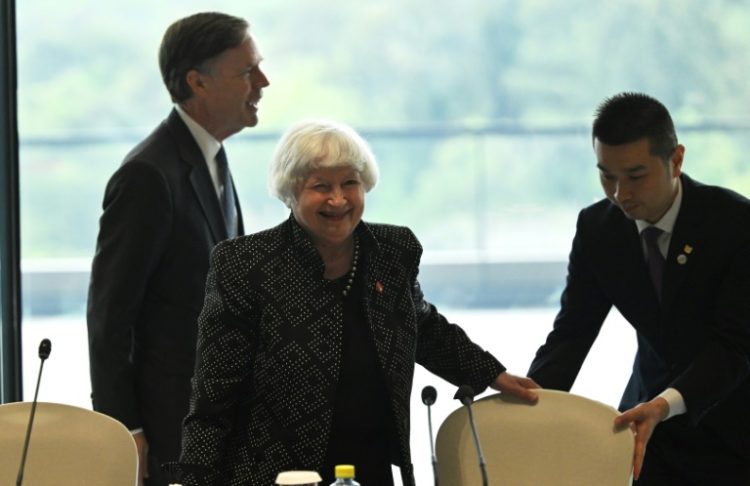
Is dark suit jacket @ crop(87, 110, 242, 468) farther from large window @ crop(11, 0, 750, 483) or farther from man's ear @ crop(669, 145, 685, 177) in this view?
large window @ crop(11, 0, 750, 483)

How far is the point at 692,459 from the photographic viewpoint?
3066 millimetres

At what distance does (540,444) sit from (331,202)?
29.8 inches

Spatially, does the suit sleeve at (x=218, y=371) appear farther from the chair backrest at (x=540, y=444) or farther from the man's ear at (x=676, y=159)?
the man's ear at (x=676, y=159)

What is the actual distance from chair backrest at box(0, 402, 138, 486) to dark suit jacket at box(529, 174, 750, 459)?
3.71 feet

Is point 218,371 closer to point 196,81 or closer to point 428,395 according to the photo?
point 428,395

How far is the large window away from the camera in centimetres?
489

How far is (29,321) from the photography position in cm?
506

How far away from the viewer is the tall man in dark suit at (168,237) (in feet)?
10.8

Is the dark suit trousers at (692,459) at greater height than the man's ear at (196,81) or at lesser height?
lesser

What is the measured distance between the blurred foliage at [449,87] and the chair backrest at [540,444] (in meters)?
2.17

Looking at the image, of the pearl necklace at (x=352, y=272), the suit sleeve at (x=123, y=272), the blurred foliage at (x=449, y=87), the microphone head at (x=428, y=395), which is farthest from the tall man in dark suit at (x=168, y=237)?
the blurred foliage at (x=449, y=87)

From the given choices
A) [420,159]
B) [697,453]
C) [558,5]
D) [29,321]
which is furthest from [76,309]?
[697,453]

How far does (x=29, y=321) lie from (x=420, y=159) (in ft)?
5.93

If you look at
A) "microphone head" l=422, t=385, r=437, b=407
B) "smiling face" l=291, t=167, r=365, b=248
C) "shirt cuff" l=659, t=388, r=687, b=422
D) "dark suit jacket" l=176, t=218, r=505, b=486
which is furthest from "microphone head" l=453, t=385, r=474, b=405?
"shirt cuff" l=659, t=388, r=687, b=422
